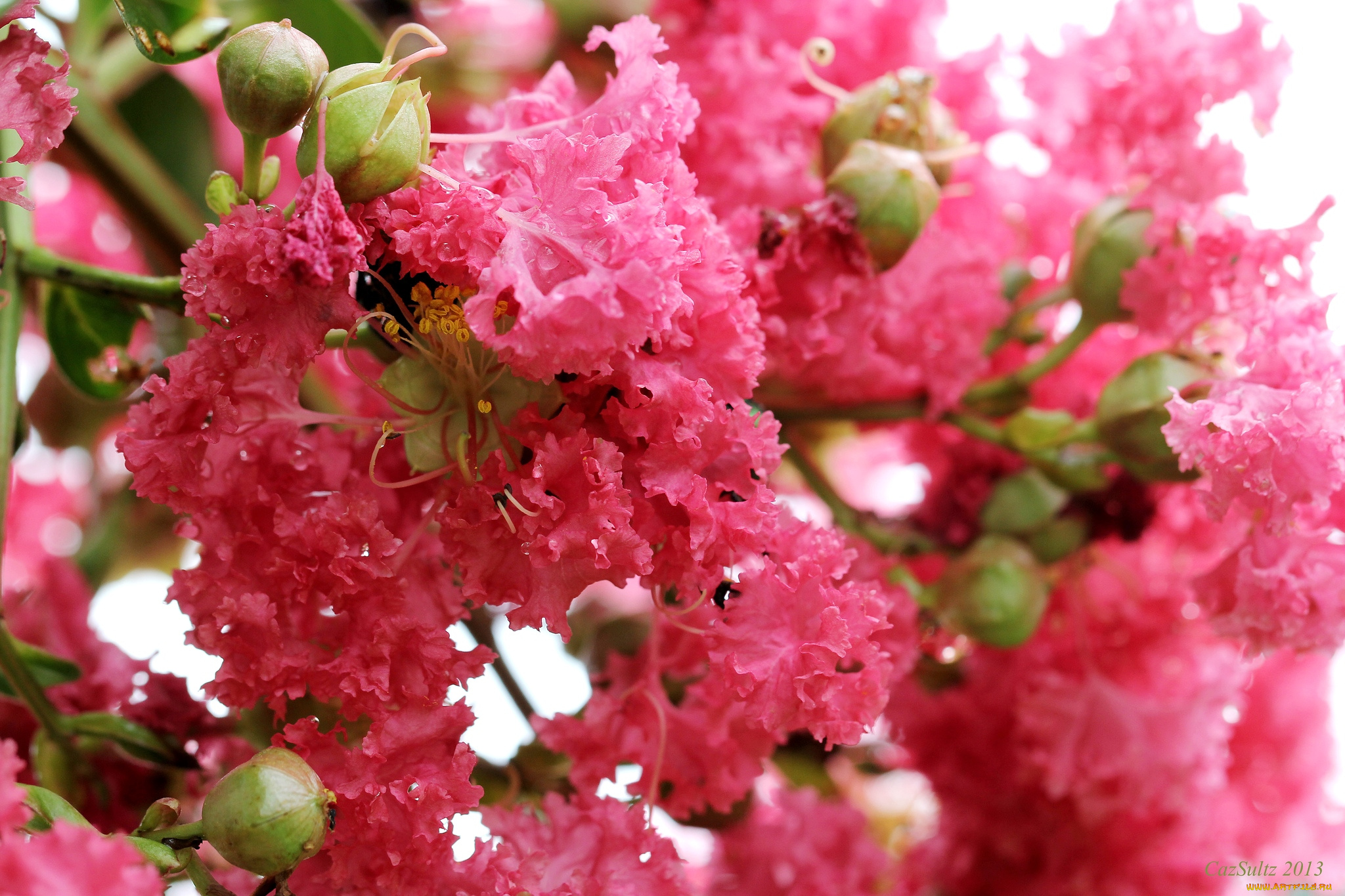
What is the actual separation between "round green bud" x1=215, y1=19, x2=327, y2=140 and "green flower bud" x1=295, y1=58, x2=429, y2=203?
0.01 m

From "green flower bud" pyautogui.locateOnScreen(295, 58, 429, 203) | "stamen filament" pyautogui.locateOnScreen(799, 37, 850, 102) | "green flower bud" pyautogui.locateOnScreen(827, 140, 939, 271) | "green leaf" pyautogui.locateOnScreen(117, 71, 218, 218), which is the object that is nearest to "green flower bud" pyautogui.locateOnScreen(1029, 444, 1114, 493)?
"green flower bud" pyautogui.locateOnScreen(827, 140, 939, 271)

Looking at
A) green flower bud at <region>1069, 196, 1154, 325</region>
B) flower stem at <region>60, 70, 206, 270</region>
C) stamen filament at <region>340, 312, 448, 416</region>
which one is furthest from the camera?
flower stem at <region>60, 70, 206, 270</region>

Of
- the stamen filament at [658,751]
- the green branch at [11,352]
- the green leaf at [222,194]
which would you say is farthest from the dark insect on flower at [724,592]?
the green branch at [11,352]

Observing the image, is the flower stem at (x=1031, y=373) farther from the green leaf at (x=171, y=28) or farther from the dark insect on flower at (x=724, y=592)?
the green leaf at (x=171, y=28)

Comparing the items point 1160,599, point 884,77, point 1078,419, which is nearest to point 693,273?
point 884,77

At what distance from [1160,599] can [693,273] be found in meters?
0.73

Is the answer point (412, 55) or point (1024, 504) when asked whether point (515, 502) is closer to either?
point (412, 55)

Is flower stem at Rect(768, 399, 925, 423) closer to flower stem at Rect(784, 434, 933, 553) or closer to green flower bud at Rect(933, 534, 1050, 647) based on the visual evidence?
flower stem at Rect(784, 434, 933, 553)

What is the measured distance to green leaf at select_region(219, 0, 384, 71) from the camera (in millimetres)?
1043

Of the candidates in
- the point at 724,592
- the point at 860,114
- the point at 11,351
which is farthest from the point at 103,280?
the point at 860,114

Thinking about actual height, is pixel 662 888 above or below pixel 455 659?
below

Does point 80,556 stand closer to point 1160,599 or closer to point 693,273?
point 693,273

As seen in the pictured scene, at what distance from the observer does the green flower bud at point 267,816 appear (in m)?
0.66

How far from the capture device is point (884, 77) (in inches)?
38.7
